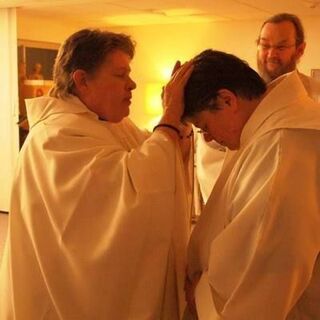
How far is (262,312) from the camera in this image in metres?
1.09

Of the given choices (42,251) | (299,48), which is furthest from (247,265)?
(299,48)

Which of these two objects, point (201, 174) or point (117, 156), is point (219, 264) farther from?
point (201, 174)

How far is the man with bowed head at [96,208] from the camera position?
129 cm

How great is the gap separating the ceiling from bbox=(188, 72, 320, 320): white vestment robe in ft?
13.9

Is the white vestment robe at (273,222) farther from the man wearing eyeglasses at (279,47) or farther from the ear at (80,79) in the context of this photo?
the man wearing eyeglasses at (279,47)

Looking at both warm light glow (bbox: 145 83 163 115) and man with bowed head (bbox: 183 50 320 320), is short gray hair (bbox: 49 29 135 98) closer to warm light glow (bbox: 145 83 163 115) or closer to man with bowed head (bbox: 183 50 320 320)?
man with bowed head (bbox: 183 50 320 320)

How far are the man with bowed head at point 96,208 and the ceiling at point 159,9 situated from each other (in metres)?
3.99

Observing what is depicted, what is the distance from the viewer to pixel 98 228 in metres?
1.32

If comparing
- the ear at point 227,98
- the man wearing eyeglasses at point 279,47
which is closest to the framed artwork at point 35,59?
the man wearing eyeglasses at point 279,47

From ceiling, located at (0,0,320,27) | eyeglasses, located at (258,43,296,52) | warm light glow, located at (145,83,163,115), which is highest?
ceiling, located at (0,0,320,27)

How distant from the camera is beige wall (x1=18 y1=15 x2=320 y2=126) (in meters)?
6.03

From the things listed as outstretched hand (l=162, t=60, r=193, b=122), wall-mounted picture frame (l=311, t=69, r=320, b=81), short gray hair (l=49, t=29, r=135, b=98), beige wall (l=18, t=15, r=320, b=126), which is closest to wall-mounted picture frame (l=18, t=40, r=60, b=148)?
beige wall (l=18, t=15, r=320, b=126)

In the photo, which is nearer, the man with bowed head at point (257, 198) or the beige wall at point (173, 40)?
the man with bowed head at point (257, 198)

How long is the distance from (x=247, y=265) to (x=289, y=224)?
4.7 inches
